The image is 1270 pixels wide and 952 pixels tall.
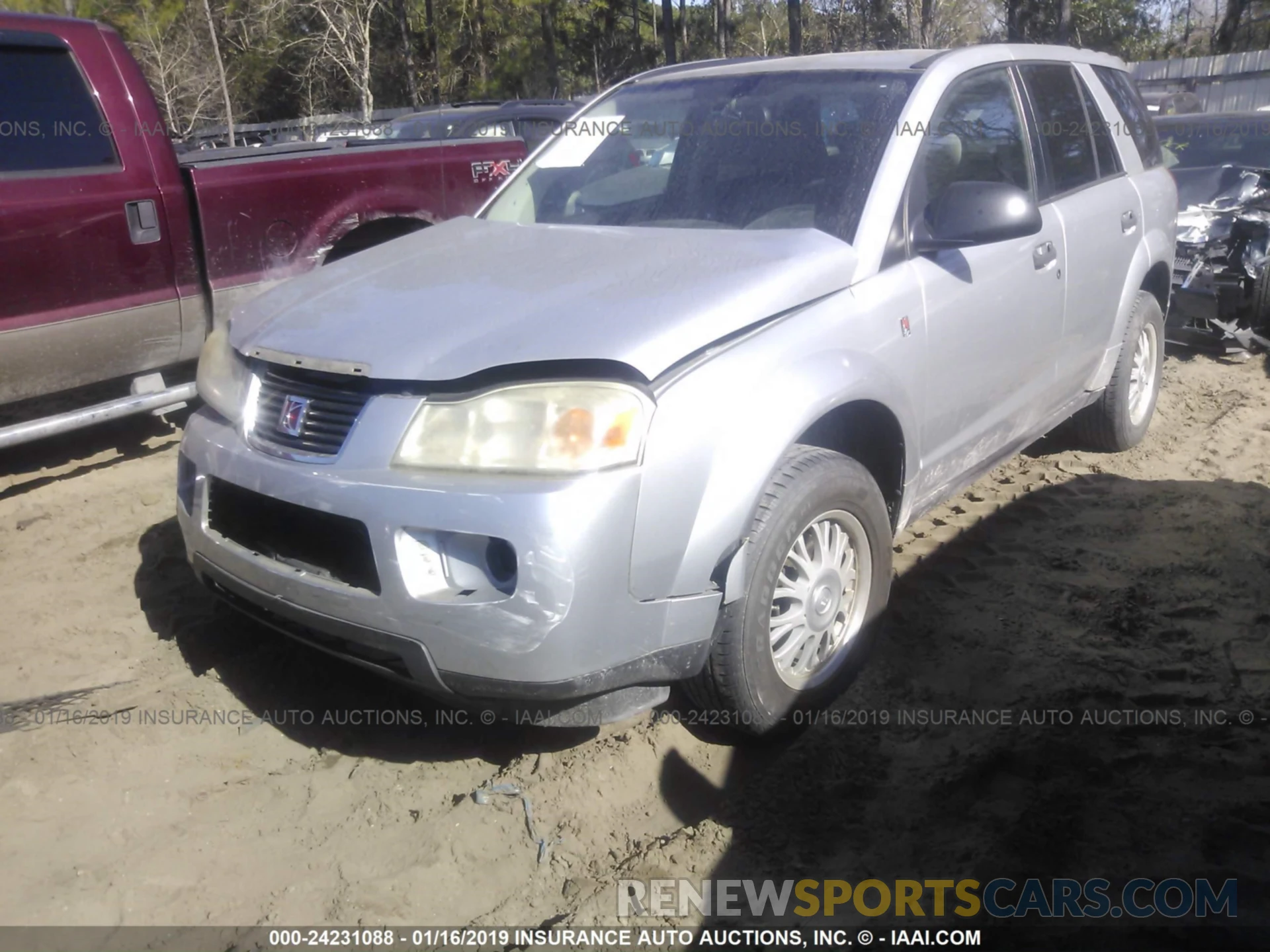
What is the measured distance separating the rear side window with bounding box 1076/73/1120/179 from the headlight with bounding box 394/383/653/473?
3.03m

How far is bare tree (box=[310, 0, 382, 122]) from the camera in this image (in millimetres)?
24594

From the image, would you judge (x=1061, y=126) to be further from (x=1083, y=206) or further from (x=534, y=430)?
(x=534, y=430)

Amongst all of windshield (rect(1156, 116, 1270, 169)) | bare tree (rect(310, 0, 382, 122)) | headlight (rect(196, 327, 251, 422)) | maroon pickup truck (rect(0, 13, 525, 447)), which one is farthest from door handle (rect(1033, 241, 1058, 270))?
bare tree (rect(310, 0, 382, 122))

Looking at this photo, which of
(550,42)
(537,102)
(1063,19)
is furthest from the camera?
(550,42)

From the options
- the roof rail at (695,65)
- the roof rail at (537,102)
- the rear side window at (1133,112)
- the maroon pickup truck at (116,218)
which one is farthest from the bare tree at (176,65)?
the rear side window at (1133,112)

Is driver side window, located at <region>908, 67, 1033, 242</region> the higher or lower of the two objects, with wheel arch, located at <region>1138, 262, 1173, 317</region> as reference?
higher

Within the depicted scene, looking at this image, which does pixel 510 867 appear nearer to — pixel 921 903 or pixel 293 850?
pixel 293 850

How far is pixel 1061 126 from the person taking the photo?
415 cm

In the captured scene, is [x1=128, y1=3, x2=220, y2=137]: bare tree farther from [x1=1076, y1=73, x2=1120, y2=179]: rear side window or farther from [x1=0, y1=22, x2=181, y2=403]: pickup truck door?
[x1=1076, y1=73, x2=1120, y2=179]: rear side window

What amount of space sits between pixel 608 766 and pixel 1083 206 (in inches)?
113

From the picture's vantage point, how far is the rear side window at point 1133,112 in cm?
469

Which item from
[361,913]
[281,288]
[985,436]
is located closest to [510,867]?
[361,913]

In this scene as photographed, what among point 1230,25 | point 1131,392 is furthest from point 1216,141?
point 1230,25

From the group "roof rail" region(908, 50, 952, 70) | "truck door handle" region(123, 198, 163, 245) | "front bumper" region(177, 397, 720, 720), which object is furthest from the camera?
"truck door handle" region(123, 198, 163, 245)
